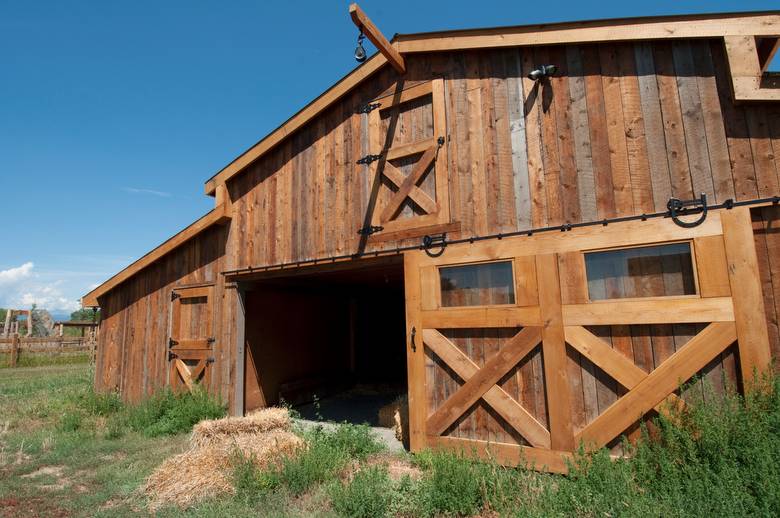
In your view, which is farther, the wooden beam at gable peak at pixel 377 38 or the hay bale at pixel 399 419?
the hay bale at pixel 399 419

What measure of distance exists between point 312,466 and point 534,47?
18.7 ft

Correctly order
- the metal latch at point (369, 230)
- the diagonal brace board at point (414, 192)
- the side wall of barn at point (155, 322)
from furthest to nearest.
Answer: the side wall of barn at point (155, 322)
the metal latch at point (369, 230)
the diagonal brace board at point (414, 192)

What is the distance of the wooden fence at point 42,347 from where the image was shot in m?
18.2

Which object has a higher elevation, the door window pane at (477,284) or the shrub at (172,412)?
the door window pane at (477,284)

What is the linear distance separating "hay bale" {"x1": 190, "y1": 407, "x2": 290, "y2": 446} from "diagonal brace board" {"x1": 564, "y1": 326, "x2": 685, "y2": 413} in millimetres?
4325

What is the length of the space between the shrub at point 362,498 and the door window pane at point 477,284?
2.33 meters

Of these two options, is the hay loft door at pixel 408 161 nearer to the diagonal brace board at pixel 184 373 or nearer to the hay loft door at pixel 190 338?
the hay loft door at pixel 190 338

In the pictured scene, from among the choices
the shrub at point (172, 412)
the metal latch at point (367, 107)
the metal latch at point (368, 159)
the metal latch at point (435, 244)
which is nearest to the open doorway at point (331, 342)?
the metal latch at point (435, 244)

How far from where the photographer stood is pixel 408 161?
20.9 ft

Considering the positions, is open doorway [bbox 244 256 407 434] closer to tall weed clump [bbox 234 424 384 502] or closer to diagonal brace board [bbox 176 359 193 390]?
diagonal brace board [bbox 176 359 193 390]

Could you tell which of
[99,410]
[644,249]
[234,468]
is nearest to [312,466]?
[234,468]

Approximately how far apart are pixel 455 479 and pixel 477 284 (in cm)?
229

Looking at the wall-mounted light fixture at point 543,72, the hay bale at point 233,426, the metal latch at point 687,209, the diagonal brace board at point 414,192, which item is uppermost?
the wall-mounted light fixture at point 543,72

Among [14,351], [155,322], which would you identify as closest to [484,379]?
[155,322]
